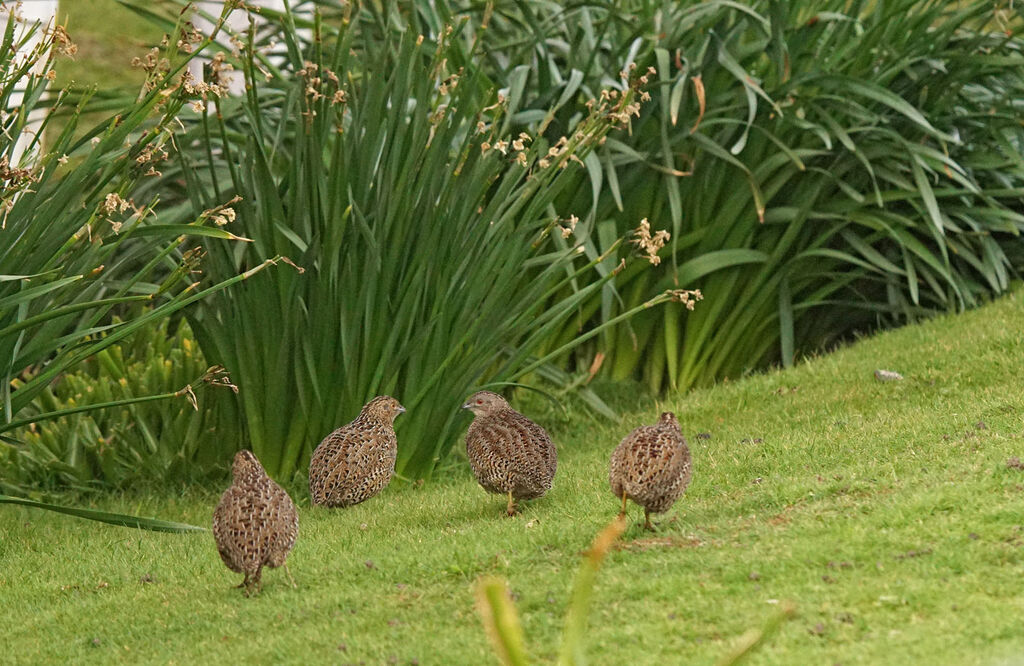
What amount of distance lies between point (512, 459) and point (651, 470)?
893mm

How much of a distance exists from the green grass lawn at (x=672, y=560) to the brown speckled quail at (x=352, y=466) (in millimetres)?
138

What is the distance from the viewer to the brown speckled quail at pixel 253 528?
5.06 m

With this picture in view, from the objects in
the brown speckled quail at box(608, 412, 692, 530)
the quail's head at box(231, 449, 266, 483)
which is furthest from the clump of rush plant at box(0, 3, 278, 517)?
the brown speckled quail at box(608, 412, 692, 530)

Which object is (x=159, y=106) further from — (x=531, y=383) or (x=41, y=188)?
(x=531, y=383)

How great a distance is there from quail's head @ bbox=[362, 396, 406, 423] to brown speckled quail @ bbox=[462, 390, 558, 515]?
0.50 meters

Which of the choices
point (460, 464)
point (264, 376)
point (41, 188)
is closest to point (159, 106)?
point (41, 188)

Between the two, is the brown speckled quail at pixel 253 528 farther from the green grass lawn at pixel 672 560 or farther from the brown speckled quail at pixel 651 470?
the brown speckled quail at pixel 651 470

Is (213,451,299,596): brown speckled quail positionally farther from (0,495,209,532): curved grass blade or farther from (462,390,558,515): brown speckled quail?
(462,390,558,515): brown speckled quail

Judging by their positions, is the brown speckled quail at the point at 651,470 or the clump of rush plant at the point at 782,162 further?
the clump of rush plant at the point at 782,162

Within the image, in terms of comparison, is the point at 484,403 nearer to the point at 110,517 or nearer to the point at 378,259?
the point at 378,259

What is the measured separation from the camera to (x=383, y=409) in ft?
21.9

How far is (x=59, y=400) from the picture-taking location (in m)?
8.72

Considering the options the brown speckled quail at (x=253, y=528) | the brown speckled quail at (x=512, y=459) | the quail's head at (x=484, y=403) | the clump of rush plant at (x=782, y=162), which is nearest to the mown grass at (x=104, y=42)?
the clump of rush plant at (x=782, y=162)

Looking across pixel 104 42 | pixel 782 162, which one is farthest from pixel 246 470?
pixel 104 42
